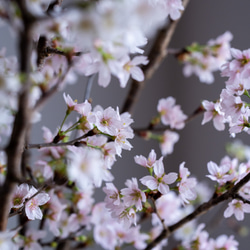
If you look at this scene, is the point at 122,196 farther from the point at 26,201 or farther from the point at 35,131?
the point at 35,131

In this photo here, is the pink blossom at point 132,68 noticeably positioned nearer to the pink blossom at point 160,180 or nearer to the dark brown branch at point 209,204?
the pink blossom at point 160,180

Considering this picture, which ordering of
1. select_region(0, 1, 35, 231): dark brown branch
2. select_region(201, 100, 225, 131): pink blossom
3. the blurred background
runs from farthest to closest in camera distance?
the blurred background → select_region(201, 100, 225, 131): pink blossom → select_region(0, 1, 35, 231): dark brown branch

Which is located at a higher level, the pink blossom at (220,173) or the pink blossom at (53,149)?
the pink blossom at (220,173)

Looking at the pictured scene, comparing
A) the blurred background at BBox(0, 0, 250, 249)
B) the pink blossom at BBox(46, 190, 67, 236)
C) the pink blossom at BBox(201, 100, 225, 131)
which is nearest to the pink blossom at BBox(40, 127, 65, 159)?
the pink blossom at BBox(46, 190, 67, 236)

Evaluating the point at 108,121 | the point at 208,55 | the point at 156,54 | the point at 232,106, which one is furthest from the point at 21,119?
the point at 208,55

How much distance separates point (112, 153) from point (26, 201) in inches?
6.6

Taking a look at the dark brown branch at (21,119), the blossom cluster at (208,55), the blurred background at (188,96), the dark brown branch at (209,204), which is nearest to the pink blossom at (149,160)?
the dark brown branch at (209,204)

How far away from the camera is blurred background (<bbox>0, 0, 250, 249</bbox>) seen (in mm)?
1357

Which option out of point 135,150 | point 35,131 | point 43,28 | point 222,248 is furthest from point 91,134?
point 135,150

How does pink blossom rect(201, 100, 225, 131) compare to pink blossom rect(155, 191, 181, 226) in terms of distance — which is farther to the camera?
pink blossom rect(155, 191, 181, 226)

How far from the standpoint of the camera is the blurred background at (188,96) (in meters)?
1.36

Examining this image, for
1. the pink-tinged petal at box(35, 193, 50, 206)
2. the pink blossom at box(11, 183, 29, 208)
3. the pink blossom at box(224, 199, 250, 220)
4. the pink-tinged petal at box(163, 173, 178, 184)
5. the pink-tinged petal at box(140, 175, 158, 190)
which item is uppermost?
the pink-tinged petal at box(163, 173, 178, 184)

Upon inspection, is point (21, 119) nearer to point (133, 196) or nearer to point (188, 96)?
point (133, 196)

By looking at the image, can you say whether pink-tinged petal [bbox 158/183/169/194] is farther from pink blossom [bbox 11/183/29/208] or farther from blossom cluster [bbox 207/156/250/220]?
pink blossom [bbox 11/183/29/208]
